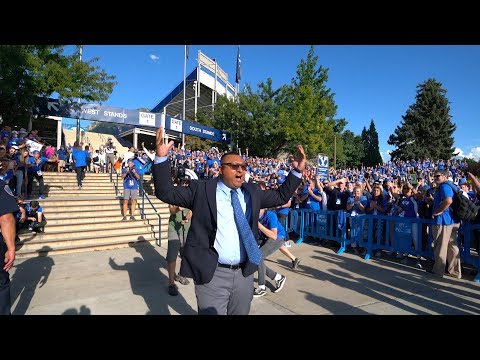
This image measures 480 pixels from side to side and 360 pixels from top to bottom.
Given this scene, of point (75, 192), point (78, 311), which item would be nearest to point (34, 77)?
point (75, 192)

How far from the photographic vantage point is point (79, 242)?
7703mm

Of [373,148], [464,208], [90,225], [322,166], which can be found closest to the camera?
[464,208]

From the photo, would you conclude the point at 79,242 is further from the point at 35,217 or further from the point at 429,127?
the point at 429,127

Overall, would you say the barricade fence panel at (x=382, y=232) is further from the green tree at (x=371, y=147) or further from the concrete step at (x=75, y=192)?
the green tree at (x=371, y=147)

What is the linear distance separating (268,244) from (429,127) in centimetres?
4906

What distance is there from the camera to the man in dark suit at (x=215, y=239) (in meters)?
2.45

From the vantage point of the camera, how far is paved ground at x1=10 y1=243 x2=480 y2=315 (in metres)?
4.33

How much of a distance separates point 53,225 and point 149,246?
253 centimetres

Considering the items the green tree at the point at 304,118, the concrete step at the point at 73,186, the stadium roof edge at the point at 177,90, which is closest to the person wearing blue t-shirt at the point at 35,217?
the concrete step at the point at 73,186

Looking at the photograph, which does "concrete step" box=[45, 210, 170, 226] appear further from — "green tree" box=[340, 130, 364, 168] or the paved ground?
"green tree" box=[340, 130, 364, 168]

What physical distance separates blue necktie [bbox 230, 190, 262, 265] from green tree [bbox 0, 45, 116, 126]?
1537cm

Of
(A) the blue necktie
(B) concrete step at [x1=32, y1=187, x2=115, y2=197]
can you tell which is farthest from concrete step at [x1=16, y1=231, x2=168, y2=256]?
(A) the blue necktie
